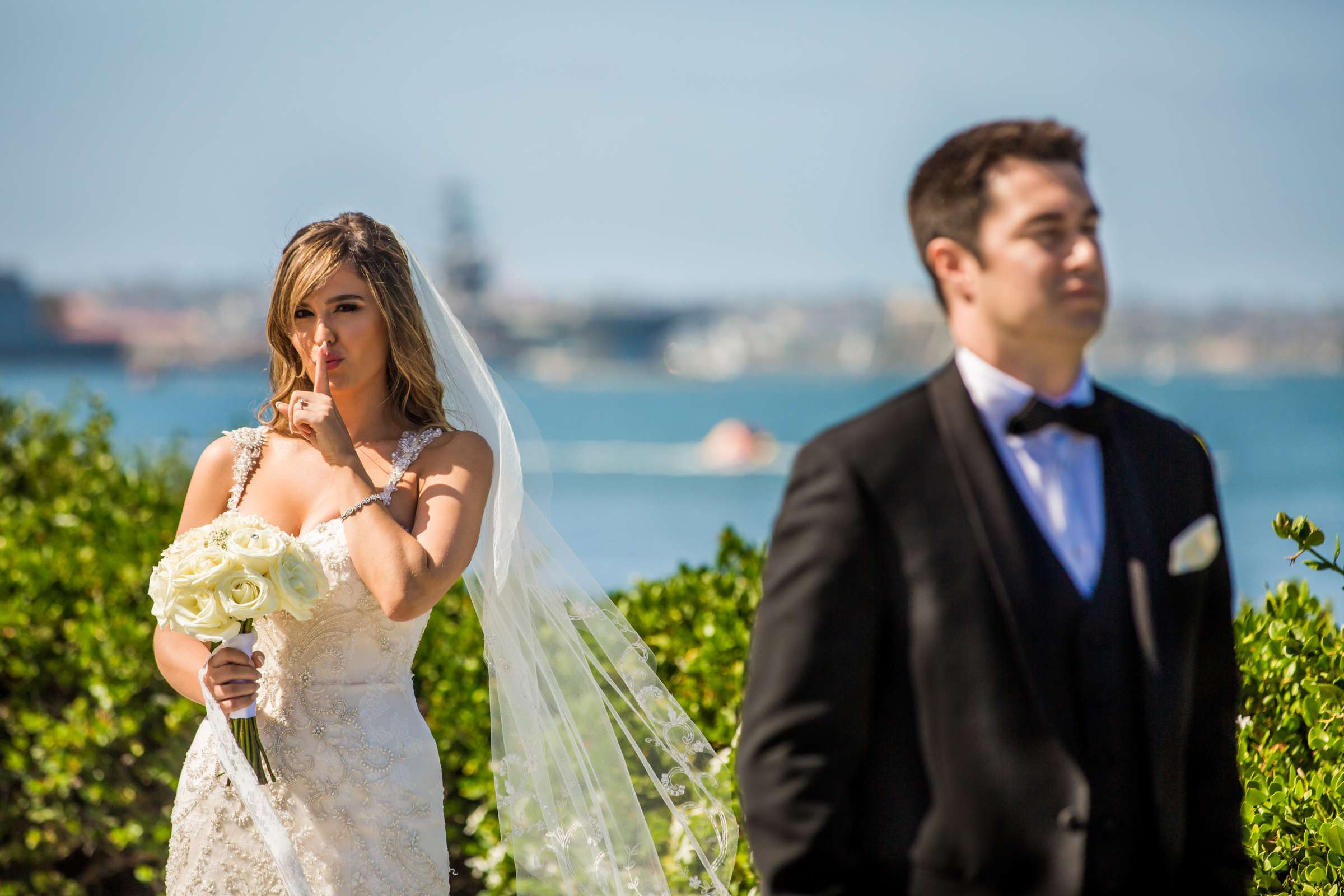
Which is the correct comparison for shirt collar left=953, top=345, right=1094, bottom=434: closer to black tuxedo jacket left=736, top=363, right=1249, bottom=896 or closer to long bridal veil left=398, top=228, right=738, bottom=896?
black tuxedo jacket left=736, top=363, right=1249, bottom=896

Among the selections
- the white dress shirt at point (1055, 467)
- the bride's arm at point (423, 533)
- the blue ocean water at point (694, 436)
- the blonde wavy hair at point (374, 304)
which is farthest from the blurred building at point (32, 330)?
the white dress shirt at point (1055, 467)

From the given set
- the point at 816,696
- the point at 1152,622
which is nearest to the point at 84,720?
the point at 816,696

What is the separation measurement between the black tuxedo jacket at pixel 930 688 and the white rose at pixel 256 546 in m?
1.49

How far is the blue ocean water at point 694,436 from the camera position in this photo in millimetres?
32500

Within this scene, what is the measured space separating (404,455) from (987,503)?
6.37 ft

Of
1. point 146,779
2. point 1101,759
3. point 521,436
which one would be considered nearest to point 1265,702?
point 1101,759

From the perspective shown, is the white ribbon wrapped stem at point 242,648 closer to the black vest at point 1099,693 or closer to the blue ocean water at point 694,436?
the blue ocean water at point 694,436

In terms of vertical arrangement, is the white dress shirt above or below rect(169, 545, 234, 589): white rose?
below

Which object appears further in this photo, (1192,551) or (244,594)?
(244,594)

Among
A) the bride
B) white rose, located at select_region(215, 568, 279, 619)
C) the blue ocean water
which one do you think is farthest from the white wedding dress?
the blue ocean water

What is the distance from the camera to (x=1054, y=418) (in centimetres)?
188

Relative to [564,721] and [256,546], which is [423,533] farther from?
[564,721]

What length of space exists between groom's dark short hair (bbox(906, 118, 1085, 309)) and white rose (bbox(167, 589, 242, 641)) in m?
1.88

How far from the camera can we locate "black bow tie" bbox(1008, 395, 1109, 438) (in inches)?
74.0
